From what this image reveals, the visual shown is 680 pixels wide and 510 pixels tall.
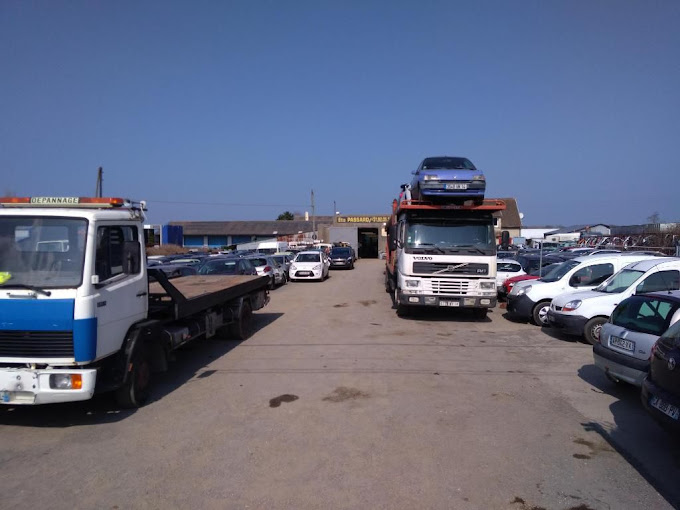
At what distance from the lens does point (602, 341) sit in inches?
278

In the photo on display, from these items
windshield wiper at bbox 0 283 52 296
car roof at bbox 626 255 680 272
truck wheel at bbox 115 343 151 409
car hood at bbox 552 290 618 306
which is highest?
car roof at bbox 626 255 680 272

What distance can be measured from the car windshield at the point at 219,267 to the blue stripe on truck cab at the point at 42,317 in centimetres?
1320

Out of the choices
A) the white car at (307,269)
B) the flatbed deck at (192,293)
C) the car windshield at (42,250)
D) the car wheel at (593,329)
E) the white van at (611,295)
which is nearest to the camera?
the car windshield at (42,250)

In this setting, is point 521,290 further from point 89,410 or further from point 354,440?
point 89,410

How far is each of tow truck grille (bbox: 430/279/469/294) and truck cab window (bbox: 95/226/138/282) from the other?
8.34m

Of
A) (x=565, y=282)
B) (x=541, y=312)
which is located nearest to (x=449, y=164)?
(x=565, y=282)

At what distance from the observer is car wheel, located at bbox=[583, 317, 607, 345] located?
1032cm

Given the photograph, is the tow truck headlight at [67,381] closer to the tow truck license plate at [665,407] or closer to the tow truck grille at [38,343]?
the tow truck grille at [38,343]

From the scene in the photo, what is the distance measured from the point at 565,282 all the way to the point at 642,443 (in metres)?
7.97

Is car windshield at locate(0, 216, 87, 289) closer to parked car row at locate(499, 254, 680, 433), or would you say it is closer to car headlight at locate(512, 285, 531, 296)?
parked car row at locate(499, 254, 680, 433)

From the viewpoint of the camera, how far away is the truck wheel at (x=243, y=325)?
1109 cm

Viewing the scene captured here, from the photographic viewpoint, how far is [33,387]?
5.43 metres

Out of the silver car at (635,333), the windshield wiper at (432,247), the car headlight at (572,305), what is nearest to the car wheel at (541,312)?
the car headlight at (572,305)

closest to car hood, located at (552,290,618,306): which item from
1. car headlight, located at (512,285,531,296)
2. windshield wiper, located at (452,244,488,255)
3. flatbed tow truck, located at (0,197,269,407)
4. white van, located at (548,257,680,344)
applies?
white van, located at (548,257,680,344)
